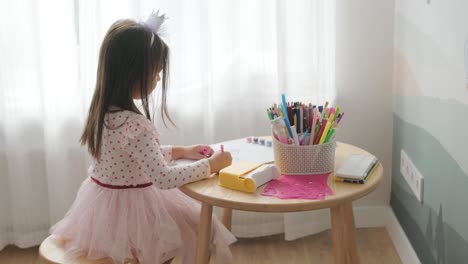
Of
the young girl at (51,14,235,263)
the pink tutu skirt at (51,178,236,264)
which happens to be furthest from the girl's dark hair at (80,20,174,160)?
the pink tutu skirt at (51,178,236,264)

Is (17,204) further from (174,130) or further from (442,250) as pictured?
(442,250)

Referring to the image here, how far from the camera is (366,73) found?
235 cm

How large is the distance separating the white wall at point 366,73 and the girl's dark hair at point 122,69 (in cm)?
99

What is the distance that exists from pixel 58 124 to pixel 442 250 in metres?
1.48

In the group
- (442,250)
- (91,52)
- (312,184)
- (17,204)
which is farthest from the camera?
(17,204)

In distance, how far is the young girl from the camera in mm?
1486

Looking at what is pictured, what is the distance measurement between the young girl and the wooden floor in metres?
0.75

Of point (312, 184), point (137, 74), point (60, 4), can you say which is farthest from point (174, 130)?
point (312, 184)

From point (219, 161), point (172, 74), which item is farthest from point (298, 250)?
point (219, 161)

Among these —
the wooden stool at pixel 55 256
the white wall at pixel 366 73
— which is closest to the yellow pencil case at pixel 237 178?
the wooden stool at pixel 55 256

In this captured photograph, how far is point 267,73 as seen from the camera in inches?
90.4

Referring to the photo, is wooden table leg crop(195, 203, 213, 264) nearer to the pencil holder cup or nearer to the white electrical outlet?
the pencil holder cup

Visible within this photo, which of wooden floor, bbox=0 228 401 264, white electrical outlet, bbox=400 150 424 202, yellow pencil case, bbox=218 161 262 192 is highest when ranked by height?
yellow pencil case, bbox=218 161 262 192

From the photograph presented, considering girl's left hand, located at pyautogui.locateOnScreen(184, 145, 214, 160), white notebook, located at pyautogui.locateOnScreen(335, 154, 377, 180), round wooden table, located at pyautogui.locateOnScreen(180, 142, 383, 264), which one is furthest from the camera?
girl's left hand, located at pyautogui.locateOnScreen(184, 145, 214, 160)
